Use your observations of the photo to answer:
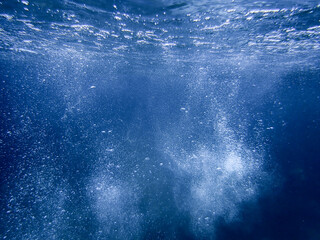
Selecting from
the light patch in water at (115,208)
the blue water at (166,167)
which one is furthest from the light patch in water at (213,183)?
the light patch in water at (115,208)

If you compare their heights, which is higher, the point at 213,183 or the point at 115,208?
the point at 213,183

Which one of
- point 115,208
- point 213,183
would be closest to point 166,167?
point 213,183

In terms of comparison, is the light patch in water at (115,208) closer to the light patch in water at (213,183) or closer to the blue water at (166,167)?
the blue water at (166,167)

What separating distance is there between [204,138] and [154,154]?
5.90 meters

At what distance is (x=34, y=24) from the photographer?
883 centimetres

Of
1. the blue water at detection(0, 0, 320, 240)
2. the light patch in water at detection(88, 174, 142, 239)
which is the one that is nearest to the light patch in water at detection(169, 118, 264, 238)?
the blue water at detection(0, 0, 320, 240)

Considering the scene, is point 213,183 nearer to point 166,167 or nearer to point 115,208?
point 166,167

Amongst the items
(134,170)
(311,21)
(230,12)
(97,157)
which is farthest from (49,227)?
(311,21)

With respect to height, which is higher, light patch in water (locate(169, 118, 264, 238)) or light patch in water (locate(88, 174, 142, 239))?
light patch in water (locate(169, 118, 264, 238))

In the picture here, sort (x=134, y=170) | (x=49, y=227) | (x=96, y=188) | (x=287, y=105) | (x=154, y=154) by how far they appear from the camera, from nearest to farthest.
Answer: (x=49, y=227) < (x=96, y=188) < (x=134, y=170) < (x=154, y=154) < (x=287, y=105)

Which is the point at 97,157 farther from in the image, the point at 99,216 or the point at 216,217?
the point at 216,217

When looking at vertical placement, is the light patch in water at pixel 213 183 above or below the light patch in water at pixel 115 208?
above

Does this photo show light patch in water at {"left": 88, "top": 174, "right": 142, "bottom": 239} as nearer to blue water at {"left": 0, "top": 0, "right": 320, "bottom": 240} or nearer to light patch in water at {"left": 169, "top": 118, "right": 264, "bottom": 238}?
blue water at {"left": 0, "top": 0, "right": 320, "bottom": 240}

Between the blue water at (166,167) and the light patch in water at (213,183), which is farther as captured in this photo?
the light patch in water at (213,183)
